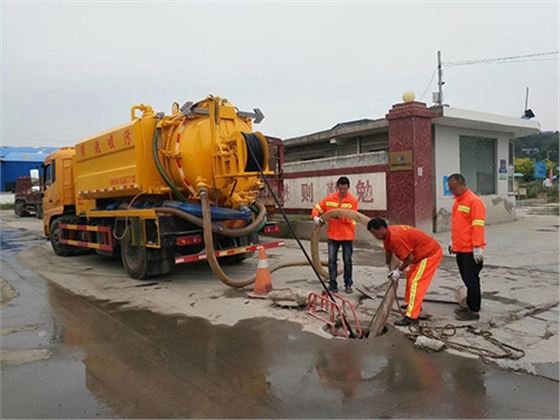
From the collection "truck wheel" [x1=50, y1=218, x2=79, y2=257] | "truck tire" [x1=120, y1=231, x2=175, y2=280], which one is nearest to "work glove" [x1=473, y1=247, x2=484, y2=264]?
"truck tire" [x1=120, y1=231, x2=175, y2=280]

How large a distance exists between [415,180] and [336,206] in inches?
228

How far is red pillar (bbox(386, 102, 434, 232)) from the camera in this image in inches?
463

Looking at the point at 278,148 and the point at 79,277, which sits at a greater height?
the point at 278,148

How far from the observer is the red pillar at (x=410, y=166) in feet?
38.6

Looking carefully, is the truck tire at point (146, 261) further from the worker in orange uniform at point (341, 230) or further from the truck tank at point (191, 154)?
the worker in orange uniform at point (341, 230)

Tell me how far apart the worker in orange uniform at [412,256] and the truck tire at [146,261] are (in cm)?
426

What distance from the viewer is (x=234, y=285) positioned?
22.8 ft

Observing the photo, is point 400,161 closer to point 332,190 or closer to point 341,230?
point 332,190

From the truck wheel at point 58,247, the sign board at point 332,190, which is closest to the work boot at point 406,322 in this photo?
the sign board at point 332,190

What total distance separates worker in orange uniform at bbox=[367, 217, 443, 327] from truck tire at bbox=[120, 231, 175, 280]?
14.0 ft

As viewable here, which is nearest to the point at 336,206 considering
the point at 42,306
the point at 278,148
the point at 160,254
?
the point at 278,148

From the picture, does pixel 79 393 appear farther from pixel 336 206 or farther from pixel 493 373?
pixel 336 206

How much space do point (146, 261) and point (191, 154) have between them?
2018mm

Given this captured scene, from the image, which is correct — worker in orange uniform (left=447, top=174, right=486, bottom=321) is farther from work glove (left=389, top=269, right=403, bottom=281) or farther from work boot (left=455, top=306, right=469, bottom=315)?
work glove (left=389, top=269, right=403, bottom=281)
